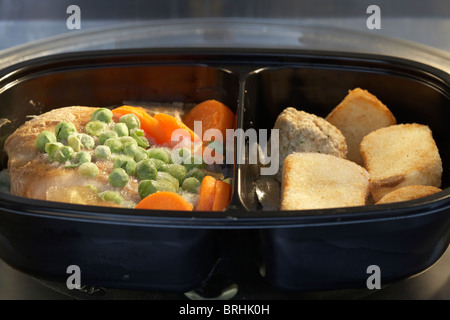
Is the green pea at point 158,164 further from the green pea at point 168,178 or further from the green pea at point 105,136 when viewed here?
the green pea at point 105,136

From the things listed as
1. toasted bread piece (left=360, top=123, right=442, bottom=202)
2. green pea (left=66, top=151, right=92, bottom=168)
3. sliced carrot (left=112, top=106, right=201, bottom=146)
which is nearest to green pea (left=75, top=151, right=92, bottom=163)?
green pea (left=66, top=151, right=92, bottom=168)

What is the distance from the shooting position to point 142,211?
123 centimetres

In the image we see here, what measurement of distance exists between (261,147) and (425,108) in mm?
582

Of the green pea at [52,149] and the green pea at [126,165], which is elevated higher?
the green pea at [52,149]

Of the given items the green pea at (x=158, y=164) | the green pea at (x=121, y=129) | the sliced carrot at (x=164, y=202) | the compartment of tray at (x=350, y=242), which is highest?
the green pea at (x=121, y=129)

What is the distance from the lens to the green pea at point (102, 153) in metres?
1.64

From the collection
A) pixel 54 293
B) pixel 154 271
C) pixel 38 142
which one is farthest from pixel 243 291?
pixel 38 142

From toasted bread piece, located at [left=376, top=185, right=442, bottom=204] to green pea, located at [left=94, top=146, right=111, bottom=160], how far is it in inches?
31.4

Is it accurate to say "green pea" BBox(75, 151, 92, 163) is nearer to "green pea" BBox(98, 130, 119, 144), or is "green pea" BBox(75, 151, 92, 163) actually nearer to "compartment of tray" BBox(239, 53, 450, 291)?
"green pea" BBox(98, 130, 119, 144)

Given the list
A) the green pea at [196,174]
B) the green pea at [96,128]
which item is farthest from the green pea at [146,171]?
the green pea at [96,128]

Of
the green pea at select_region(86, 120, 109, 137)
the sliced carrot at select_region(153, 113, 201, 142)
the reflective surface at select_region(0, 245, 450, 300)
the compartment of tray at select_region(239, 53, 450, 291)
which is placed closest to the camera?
the compartment of tray at select_region(239, 53, 450, 291)

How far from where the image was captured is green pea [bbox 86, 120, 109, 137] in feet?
5.75

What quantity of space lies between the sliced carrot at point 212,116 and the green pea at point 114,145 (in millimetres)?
371

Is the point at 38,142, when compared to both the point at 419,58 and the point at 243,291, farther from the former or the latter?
the point at 419,58
